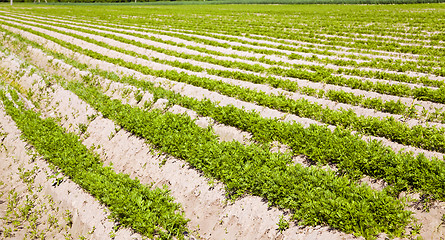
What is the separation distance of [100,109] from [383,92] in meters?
9.09

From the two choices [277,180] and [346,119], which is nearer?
[277,180]

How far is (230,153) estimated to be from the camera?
6398mm

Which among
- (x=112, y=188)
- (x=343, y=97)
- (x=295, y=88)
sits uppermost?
(x=343, y=97)

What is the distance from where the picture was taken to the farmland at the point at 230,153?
4.88m

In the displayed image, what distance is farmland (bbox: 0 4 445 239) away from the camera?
4.88 meters

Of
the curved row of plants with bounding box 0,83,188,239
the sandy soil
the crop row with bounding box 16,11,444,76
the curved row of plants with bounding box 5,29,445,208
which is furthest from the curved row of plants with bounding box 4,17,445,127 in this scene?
the curved row of plants with bounding box 0,83,188,239

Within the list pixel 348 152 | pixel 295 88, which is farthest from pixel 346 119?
pixel 295 88

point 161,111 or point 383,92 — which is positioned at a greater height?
point 383,92

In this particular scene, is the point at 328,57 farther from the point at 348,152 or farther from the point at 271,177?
the point at 271,177

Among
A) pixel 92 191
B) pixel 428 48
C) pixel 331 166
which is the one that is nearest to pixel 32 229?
pixel 92 191

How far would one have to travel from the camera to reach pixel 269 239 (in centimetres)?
469

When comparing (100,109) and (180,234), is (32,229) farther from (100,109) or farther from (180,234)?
(100,109)

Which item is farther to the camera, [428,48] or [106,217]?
[428,48]

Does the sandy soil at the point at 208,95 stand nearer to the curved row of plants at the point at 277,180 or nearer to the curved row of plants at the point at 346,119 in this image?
the curved row of plants at the point at 346,119
